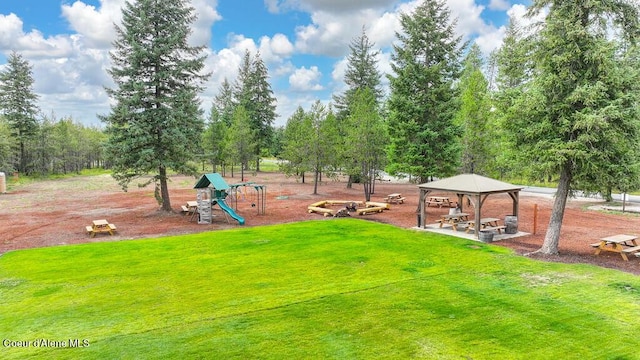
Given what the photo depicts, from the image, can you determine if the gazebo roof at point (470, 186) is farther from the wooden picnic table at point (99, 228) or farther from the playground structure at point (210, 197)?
the wooden picnic table at point (99, 228)

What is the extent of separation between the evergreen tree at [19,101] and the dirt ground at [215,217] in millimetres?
15927

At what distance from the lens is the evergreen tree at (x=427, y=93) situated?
945 inches

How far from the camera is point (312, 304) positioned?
9.06 meters

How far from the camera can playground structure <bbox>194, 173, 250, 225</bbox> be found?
20578mm

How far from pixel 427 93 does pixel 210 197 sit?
14.4 metres

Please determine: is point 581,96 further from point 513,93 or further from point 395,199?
point 395,199

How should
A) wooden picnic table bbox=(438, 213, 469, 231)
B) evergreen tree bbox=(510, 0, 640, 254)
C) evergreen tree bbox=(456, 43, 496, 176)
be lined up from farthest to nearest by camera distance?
1. evergreen tree bbox=(456, 43, 496, 176)
2. wooden picnic table bbox=(438, 213, 469, 231)
3. evergreen tree bbox=(510, 0, 640, 254)

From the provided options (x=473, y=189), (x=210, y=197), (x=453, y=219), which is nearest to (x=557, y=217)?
(x=473, y=189)

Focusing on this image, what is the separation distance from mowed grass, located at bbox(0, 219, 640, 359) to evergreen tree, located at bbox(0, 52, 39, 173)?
40.0 metres

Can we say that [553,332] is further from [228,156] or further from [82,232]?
[228,156]

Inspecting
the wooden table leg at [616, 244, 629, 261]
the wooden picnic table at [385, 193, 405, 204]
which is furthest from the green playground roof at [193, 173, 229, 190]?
the wooden table leg at [616, 244, 629, 261]

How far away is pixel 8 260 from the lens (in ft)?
43.0

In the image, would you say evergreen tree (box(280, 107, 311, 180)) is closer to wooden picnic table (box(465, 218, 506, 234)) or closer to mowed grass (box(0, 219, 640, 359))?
wooden picnic table (box(465, 218, 506, 234))

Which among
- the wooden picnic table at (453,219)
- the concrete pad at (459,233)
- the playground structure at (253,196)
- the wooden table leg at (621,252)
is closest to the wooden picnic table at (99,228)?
the playground structure at (253,196)
